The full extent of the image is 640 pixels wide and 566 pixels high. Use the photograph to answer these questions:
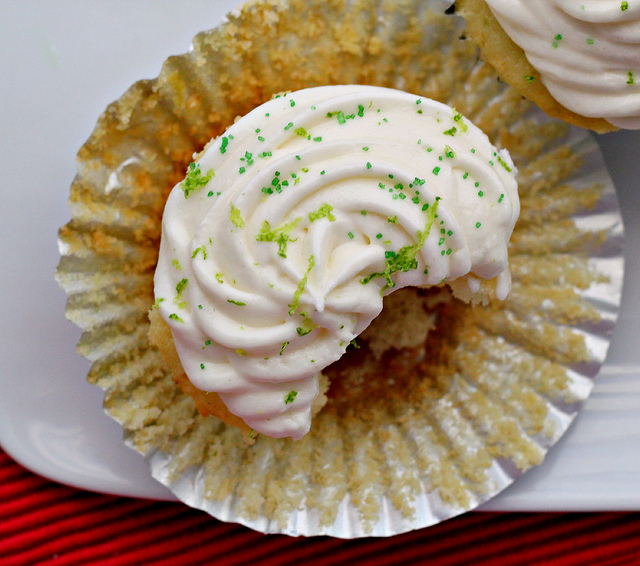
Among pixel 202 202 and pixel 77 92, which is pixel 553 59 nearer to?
pixel 202 202

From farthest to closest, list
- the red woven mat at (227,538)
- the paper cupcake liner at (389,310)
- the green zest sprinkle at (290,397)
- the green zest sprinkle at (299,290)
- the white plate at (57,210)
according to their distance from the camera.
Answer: the red woven mat at (227,538) < the white plate at (57,210) < the paper cupcake liner at (389,310) < the green zest sprinkle at (290,397) < the green zest sprinkle at (299,290)

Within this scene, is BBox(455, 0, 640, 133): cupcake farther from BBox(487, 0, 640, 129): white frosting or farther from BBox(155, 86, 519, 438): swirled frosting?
BBox(155, 86, 519, 438): swirled frosting

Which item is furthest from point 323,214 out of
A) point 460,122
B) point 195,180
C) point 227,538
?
point 227,538

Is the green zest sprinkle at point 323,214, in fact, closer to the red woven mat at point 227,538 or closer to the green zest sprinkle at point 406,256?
the green zest sprinkle at point 406,256

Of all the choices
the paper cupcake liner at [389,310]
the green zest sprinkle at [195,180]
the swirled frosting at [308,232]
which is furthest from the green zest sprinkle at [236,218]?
the paper cupcake liner at [389,310]

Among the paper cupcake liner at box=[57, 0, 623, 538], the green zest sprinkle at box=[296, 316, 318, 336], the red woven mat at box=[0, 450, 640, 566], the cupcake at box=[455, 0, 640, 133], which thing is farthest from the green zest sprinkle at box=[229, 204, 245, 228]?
the red woven mat at box=[0, 450, 640, 566]

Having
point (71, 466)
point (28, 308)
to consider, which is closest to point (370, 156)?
point (28, 308)

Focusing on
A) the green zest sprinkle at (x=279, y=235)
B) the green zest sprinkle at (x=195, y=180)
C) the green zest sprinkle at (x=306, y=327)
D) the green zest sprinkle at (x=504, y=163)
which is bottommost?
the green zest sprinkle at (x=504, y=163)
